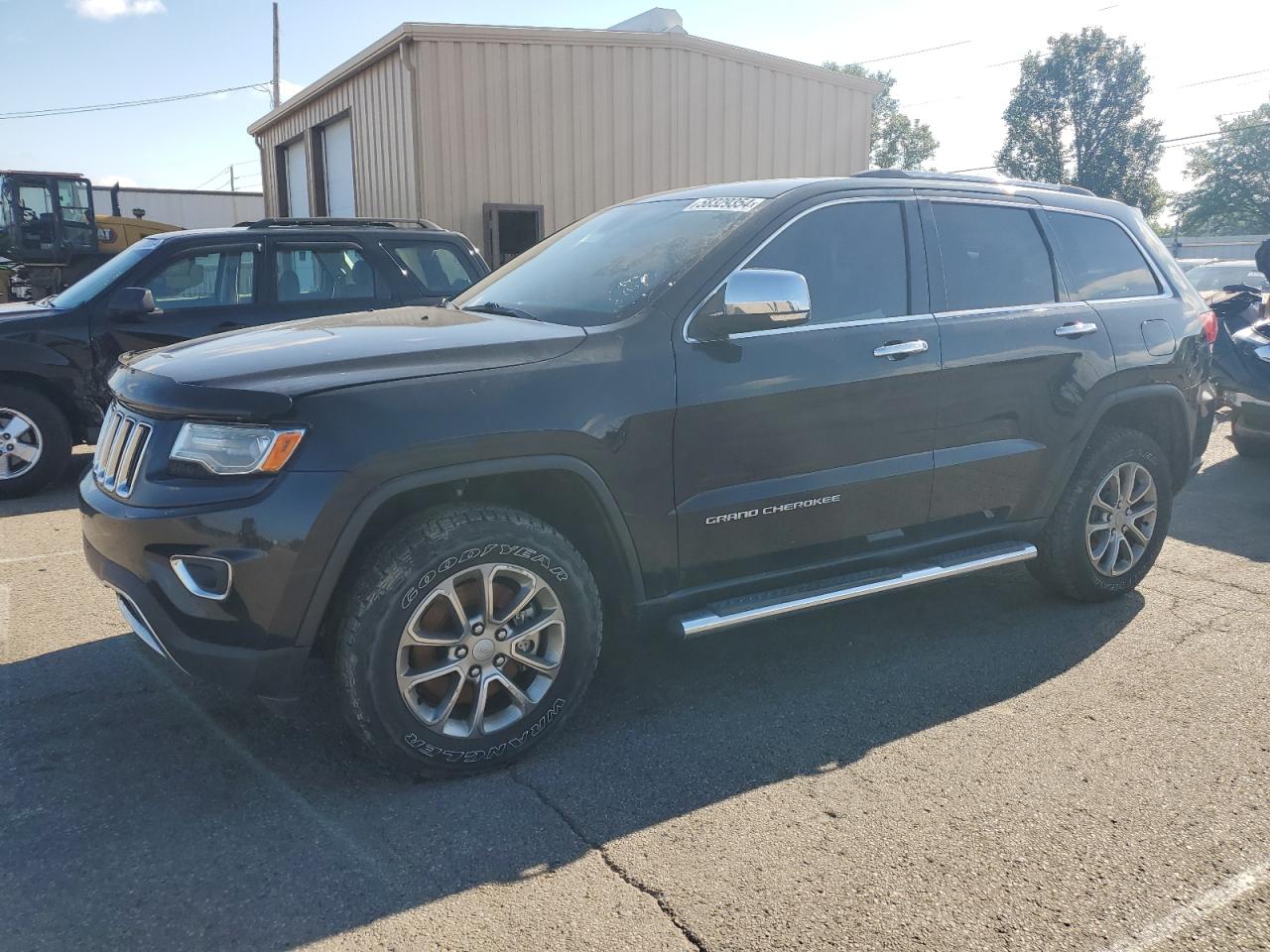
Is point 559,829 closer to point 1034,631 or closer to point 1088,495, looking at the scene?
point 1034,631

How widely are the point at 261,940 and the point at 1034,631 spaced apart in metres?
3.41

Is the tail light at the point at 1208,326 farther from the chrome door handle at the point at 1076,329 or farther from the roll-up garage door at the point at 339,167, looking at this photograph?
the roll-up garage door at the point at 339,167

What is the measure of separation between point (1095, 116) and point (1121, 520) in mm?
51170

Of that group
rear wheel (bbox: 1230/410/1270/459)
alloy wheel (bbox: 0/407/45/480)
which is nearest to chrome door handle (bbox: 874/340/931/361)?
rear wheel (bbox: 1230/410/1270/459)

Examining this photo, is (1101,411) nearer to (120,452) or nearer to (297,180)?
(120,452)

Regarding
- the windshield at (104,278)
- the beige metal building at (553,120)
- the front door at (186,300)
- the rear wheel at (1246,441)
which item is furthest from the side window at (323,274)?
the rear wheel at (1246,441)

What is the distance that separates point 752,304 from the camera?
333cm

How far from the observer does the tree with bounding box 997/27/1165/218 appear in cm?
4762

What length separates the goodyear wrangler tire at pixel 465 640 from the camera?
2900 mm

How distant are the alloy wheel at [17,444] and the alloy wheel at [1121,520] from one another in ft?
21.6

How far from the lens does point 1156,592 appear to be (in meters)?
5.02

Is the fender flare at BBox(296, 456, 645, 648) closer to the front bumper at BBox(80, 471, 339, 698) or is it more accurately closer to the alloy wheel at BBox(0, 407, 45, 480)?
the front bumper at BBox(80, 471, 339, 698)

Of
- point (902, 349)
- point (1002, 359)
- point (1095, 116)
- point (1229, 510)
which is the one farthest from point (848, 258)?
point (1095, 116)

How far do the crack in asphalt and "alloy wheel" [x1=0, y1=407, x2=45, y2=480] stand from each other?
17.5 ft
